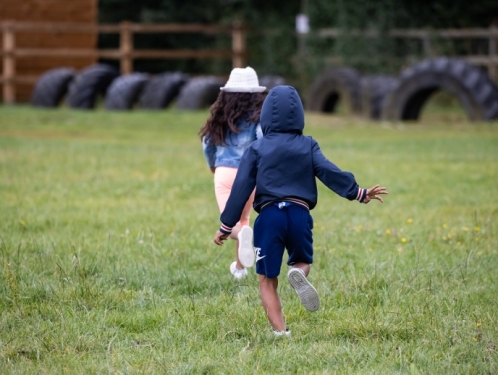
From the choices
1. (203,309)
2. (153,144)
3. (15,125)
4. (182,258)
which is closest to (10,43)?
(15,125)

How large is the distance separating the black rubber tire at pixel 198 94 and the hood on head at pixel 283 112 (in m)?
17.2

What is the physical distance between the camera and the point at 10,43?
2525 cm

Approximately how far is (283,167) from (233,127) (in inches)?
55.4

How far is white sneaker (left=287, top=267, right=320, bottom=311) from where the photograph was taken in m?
4.64

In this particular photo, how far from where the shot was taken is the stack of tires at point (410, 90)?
18891mm

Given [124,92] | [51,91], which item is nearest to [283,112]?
[124,92]

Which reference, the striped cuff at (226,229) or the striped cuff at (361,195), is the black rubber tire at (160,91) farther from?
the striped cuff at (361,195)

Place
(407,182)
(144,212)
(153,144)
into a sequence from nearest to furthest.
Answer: (144,212)
(407,182)
(153,144)

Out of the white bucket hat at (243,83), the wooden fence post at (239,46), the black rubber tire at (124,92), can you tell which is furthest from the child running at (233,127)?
the wooden fence post at (239,46)

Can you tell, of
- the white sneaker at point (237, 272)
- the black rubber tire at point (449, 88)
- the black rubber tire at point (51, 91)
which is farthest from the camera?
the black rubber tire at point (51, 91)

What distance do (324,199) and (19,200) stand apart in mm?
3289

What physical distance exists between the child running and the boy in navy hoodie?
1.23 metres

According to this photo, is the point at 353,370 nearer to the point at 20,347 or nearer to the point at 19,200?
the point at 20,347

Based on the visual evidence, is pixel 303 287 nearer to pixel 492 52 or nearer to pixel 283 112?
pixel 283 112
